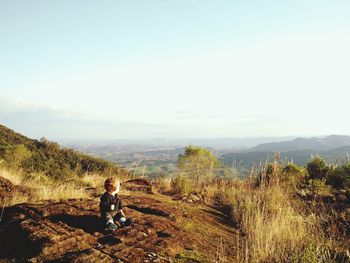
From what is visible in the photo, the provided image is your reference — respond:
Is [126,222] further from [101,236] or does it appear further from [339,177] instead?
[339,177]

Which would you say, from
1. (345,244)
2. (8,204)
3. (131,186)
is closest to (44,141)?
(131,186)

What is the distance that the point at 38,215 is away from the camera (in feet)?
17.5

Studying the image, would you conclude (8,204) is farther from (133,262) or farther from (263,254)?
(263,254)

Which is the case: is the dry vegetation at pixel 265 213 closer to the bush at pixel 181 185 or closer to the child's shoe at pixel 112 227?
the bush at pixel 181 185

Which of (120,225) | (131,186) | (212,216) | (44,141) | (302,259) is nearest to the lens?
(302,259)

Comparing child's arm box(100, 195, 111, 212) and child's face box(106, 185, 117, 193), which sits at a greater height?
child's face box(106, 185, 117, 193)

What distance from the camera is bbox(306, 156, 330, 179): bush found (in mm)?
13930

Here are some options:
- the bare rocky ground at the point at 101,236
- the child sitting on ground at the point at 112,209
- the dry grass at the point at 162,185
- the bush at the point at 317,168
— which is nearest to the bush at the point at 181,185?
the dry grass at the point at 162,185

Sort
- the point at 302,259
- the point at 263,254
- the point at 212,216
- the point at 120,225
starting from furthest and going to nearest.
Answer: the point at 212,216 → the point at 120,225 → the point at 263,254 → the point at 302,259

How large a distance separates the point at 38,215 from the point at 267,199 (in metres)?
4.45

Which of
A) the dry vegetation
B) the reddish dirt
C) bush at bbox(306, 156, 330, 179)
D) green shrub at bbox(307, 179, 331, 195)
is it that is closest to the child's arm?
the dry vegetation

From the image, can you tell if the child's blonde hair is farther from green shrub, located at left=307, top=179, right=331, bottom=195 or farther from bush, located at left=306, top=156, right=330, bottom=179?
bush, located at left=306, top=156, right=330, bottom=179

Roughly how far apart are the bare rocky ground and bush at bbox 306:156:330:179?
8942 mm

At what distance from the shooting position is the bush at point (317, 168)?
13.9 metres
